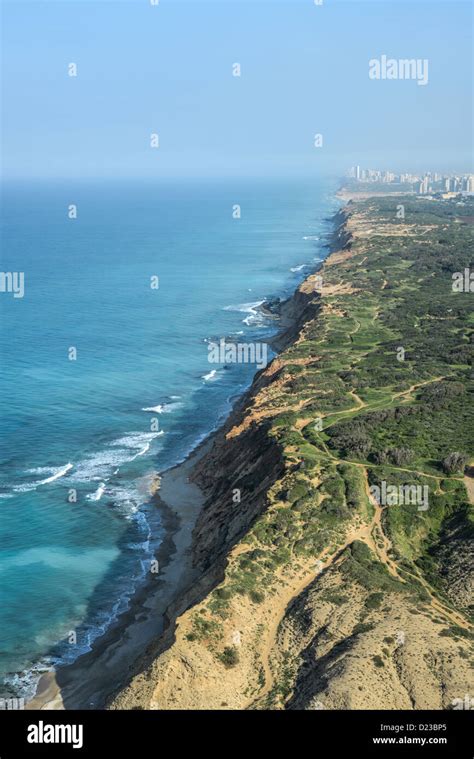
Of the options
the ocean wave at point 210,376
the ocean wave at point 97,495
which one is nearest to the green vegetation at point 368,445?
the ocean wave at point 210,376

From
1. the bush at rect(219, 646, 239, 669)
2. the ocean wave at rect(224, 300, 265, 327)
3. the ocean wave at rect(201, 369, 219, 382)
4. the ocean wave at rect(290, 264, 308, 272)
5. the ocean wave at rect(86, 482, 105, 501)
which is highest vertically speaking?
the ocean wave at rect(290, 264, 308, 272)

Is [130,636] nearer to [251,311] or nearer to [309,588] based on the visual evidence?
[309,588]

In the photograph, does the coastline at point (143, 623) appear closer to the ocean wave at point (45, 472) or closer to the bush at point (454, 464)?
the ocean wave at point (45, 472)

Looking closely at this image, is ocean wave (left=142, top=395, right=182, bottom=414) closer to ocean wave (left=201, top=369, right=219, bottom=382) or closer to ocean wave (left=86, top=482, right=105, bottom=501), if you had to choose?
ocean wave (left=201, top=369, right=219, bottom=382)

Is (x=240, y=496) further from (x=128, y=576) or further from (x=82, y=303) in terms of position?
(x=82, y=303)

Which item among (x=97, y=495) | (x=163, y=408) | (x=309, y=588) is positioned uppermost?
(x=163, y=408)

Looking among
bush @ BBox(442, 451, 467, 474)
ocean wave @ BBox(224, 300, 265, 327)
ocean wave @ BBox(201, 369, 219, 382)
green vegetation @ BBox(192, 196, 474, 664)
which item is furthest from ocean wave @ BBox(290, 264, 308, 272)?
bush @ BBox(442, 451, 467, 474)

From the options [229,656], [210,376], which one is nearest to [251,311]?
[210,376]
